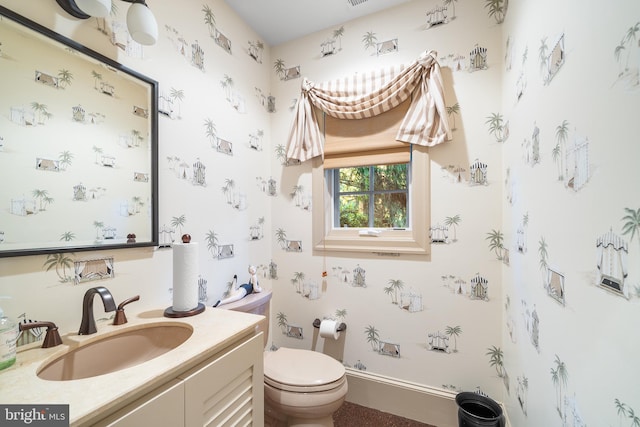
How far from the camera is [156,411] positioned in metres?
0.64

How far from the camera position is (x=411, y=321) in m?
1.61

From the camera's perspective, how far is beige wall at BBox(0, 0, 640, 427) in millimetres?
548

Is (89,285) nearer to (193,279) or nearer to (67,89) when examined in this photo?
(193,279)

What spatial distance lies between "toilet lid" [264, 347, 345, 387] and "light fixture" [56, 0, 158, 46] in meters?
1.58

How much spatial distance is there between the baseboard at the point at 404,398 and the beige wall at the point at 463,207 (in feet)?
0.19

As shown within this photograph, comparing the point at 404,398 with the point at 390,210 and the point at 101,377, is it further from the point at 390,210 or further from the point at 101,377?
the point at 101,377

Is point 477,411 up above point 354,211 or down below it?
below

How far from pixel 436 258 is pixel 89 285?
167 centimetres

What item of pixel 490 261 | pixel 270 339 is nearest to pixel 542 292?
pixel 490 261


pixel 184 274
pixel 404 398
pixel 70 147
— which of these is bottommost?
pixel 404 398

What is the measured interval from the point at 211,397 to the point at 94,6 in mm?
1341

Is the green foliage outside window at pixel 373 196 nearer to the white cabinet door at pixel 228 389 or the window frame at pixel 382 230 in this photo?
the window frame at pixel 382 230

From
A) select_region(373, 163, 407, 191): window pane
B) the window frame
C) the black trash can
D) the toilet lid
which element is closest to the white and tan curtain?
the window frame

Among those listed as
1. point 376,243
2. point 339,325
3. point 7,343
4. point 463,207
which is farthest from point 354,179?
point 7,343
